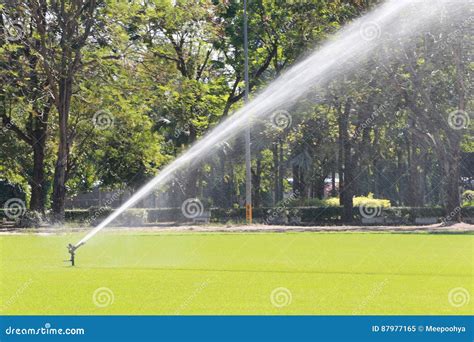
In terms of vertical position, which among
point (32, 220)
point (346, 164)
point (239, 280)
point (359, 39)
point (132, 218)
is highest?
point (359, 39)

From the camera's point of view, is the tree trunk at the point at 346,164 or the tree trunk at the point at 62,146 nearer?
the tree trunk at the point at 62,146

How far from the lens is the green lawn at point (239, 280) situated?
38.5 ft

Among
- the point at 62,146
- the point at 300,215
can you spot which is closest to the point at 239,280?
the point at 62,146

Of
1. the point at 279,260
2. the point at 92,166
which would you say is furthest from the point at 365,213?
the point at 279,260

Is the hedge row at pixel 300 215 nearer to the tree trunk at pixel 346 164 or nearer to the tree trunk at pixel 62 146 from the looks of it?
the tree trunk at pixel 346 164

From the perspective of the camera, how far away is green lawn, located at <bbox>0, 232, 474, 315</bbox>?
11.7 m

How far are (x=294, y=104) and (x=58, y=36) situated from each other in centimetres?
1843

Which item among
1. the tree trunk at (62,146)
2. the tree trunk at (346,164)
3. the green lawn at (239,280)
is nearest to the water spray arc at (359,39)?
the tree trunk at (62,146)

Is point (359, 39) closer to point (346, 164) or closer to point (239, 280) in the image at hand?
point (346, 164)

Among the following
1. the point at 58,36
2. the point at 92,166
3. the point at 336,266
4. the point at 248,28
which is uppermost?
the point at 248,28

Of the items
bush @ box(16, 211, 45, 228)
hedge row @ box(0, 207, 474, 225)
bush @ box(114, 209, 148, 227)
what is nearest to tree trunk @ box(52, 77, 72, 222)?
bush @ box(16, 211, 45, 228)

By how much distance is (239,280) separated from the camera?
15.0 meters

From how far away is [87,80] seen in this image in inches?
1597

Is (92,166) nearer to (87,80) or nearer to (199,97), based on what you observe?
(199,97)
